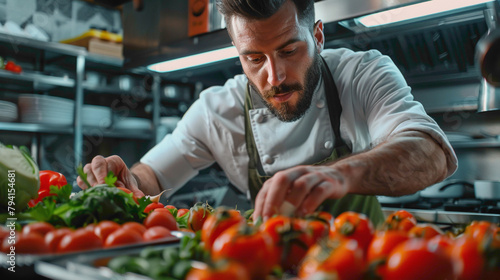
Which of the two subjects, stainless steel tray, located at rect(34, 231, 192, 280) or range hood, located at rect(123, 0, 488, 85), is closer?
stainless steel tray, located at rect(34, 231, 192, 280)

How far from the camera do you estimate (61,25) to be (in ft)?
15.1

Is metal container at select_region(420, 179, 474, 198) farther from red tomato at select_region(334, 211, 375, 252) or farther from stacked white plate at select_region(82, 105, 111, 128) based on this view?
stacked white plate at select_region(82, 105, 111, 128)

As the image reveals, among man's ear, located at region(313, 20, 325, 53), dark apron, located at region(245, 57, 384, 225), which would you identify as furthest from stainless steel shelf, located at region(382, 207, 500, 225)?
man's ear, located at region(313, 20, 325, 53)

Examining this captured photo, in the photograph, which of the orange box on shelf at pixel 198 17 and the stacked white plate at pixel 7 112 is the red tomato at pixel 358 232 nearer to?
the orange box on shelf at pixel 198 17

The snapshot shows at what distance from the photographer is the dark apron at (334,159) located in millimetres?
1708

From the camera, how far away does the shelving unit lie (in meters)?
3.82

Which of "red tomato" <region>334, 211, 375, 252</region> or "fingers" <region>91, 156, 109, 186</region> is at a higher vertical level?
"red tomato" <region>334, 211, 375, 252</region>

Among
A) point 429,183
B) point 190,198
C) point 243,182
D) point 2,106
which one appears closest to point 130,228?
point 429,183

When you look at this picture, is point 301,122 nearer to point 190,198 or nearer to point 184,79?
point 190,198

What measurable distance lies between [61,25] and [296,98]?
387 centimetres

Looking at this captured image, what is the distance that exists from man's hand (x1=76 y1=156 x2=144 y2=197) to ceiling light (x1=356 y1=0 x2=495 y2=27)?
4.36 ft

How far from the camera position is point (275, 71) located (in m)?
1.54

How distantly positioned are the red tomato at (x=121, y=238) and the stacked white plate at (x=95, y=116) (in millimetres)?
3650

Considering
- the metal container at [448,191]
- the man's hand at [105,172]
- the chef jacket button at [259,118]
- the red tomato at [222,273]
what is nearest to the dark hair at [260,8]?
the chef jacket button at [259,118]
